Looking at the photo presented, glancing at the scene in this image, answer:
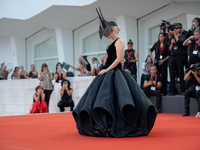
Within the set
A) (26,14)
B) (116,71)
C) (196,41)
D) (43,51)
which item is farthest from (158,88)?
(43,51)

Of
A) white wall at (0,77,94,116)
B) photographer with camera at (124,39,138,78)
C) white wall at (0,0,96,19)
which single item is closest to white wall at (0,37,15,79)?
white wall at (0,0,96,19)

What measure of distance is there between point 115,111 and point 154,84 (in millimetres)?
4284

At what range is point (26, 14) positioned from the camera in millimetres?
14844

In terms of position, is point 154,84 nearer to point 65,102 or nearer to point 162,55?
point 162,55

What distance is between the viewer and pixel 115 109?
3.72 metres

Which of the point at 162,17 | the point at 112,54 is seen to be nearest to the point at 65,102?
the point at 162,17

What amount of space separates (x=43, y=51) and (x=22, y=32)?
1463 millimetres

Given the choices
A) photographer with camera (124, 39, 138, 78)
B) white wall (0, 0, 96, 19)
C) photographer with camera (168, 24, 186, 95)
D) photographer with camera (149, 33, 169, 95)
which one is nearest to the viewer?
photographer with camera (168, 24, 186, 95)

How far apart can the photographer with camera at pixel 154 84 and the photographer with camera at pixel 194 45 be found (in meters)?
1.01

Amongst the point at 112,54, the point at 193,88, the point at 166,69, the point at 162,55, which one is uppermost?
the point at 162,55

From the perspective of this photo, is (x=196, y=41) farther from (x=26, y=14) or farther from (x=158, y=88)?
(x=26, y=14)

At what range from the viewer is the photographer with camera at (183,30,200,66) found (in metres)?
6.84

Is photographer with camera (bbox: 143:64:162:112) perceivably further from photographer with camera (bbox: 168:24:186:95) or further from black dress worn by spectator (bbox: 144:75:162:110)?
photographer with camera (bbox: 168:24:186:95)

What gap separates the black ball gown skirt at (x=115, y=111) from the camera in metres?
3.64
